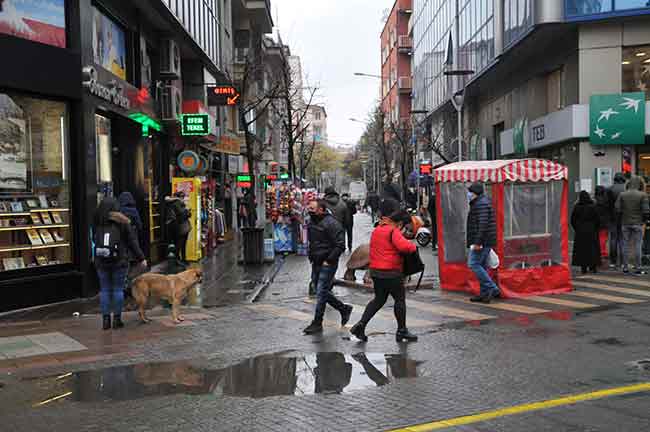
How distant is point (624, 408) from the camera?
5684mm

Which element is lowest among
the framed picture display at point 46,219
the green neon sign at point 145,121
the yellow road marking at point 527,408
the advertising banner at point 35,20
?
the yellow road marking at point 527,408

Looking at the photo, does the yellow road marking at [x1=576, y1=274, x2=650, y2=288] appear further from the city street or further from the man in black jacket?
the man in black jacket

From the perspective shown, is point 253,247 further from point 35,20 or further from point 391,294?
point 391,294

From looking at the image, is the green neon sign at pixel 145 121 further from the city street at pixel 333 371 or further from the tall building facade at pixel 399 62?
the tall building facade at pixel 399 62

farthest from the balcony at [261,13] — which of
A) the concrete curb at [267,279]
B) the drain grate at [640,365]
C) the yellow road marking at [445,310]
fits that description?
the drain grate at [640,365]

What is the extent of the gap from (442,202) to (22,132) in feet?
26.5

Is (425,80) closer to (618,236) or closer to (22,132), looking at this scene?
(618,236)

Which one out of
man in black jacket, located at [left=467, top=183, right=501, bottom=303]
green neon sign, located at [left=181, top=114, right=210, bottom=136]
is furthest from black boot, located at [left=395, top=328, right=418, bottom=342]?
green neon sign, located at [left=181, top=114, right=210, bottom=136]

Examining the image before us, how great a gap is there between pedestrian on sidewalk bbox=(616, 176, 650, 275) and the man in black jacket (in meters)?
4.53

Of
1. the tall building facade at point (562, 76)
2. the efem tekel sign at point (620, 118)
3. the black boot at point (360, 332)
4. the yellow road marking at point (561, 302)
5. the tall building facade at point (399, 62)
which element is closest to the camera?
the black boot at point (360, 332)

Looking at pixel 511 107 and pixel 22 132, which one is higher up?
pixel 511 107

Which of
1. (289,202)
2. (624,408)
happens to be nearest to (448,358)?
→ (624,408)

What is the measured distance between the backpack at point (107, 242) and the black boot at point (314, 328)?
9.51 feet

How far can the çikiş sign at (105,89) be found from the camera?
42.8 ft
